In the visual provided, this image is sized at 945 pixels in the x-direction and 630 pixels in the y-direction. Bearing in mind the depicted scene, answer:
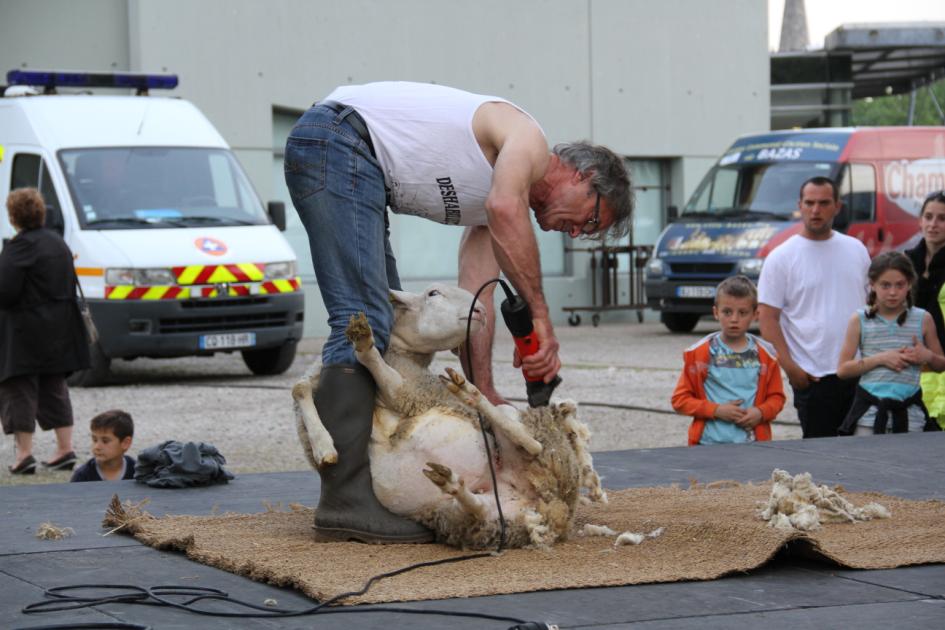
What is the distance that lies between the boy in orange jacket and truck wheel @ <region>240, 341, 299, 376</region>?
25.0ft

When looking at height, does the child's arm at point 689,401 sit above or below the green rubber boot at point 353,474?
below

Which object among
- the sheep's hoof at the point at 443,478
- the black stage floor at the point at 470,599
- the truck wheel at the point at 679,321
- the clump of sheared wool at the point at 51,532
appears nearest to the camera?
the black stage floor at the point at 470,599

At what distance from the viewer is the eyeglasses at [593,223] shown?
192 inches

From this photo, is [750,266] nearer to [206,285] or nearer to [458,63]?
[458,63]

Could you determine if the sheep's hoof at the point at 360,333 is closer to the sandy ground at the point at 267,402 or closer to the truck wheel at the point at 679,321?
the sandy ground at the point at 267,402

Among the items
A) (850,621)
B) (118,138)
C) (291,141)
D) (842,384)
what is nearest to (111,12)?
(118,138)

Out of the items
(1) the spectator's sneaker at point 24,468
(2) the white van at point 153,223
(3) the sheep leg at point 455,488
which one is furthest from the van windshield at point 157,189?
(3) the sheep leg at point 455,488

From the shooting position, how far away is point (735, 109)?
24.2 metres

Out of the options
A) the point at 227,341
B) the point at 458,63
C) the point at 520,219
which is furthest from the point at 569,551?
the point at 458,63

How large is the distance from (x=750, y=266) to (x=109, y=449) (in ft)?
38.4

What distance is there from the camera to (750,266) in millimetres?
17625

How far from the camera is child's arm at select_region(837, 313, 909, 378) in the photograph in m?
7.55

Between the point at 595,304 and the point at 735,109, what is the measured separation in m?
4.13

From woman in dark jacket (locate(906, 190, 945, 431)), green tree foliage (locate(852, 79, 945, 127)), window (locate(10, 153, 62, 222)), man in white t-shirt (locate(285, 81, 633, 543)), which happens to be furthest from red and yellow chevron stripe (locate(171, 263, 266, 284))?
green tree foliage (locate(852, 79, 945, 127))
